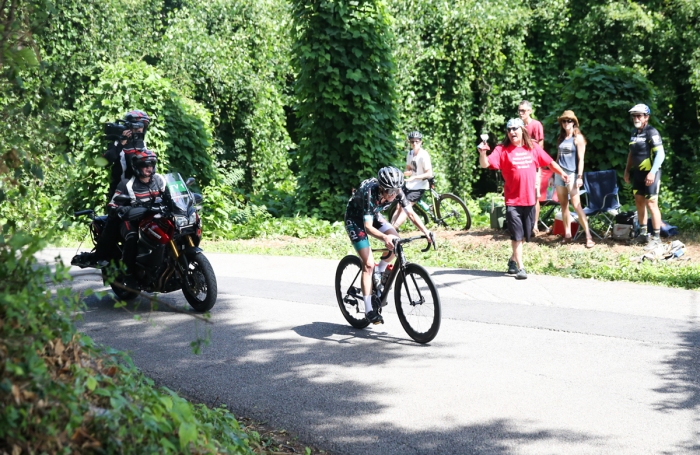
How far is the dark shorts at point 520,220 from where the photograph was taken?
10336mm

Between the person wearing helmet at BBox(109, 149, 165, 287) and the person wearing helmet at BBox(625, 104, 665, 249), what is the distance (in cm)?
682

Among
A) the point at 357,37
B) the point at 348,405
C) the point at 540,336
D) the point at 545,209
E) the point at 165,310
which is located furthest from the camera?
the point at 357,37

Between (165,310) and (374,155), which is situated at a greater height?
(374,155)

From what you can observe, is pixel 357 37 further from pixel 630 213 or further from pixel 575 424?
pixel 575 424

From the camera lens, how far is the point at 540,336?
296 inches

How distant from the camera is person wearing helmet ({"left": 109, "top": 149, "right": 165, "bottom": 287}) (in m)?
8.70

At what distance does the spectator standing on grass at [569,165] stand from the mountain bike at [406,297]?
548cm

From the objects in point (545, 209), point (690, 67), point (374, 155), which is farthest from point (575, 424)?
point (690, 67)

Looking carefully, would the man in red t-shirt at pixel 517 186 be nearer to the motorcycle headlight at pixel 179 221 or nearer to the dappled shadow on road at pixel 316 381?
the dappled shadow on road at pixel 316 381

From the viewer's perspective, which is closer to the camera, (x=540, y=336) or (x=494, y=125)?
(x=540, y=336)

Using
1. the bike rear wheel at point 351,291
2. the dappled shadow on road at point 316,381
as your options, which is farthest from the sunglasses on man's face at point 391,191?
the dappled shadow on road at point 316,381

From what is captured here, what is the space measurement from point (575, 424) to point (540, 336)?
91.4 inches

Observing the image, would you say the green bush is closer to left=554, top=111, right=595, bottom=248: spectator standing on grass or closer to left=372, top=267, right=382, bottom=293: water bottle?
left=372, top=267, right=382, bottom=293: water bottle

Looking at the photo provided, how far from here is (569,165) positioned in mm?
12602
